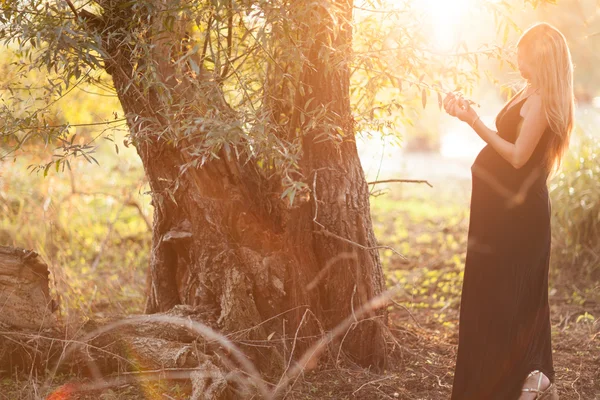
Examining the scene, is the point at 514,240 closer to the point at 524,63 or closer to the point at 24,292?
the point at 524,63

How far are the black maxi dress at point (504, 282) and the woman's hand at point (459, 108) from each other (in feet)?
0.80

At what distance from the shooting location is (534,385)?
352 centimetres

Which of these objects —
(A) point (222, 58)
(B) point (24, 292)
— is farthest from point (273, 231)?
(B) point (24, 292)

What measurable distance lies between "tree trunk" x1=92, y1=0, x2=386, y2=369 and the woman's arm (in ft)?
2.71

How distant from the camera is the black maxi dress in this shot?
135 inches

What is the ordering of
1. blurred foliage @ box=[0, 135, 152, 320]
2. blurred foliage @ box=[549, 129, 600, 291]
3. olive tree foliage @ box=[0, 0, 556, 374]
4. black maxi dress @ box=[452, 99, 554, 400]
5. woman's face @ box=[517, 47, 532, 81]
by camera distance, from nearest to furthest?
1. woman's face @ box=[517, 47, 532, 81]
2. black maxi dress @ box=[452, 99, 554, 400]
3. olive tree foliage @ box=[0, 0, 556, 374]
4. blurred foliage @ box=[0, 135, 152, 320]
5. blurred foliage @ box=[549, 129, 600, 291]

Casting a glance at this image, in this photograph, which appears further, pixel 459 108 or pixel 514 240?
pixel 514 240

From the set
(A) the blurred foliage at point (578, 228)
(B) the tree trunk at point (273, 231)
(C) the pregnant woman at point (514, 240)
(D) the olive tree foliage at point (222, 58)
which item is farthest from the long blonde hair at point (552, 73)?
(A) the blurred foliage at point (578, 228)

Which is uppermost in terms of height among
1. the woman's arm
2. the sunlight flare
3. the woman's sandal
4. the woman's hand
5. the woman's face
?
the sunlight flare

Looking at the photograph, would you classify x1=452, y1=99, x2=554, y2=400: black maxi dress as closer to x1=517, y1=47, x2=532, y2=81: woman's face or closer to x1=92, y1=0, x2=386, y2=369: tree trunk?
x1=517, y1=47, x2=532, y2=81: woman's face

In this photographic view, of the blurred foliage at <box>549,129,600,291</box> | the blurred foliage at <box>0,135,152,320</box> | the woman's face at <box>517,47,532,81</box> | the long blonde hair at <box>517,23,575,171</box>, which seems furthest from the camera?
the blurred foliage at <box>549,129,600,291</box>

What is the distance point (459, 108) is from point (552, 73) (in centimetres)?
44

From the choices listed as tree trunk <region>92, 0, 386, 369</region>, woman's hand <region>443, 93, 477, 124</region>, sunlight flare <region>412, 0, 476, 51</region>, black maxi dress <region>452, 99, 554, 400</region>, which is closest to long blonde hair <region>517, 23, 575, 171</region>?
black maxi dress <region>452, 99, 554, 400</region>

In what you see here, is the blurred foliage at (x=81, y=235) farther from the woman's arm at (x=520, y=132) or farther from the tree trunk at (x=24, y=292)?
the woman's arm at (x=520, y=132)
